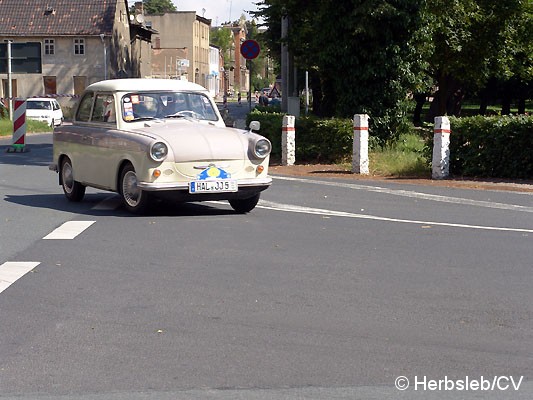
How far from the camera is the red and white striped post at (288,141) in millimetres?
22000

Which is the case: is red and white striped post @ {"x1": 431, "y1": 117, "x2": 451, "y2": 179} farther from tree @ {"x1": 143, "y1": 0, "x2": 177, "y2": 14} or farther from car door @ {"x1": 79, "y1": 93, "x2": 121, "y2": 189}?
tree @ {"x1": 143, "y1": 0, "x2": 177, "y2": 14}

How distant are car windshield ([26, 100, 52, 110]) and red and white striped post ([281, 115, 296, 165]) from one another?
28.6 meters

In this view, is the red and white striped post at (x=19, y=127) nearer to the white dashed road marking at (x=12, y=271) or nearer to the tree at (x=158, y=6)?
the white dashed road marking at (x=12, y=271)

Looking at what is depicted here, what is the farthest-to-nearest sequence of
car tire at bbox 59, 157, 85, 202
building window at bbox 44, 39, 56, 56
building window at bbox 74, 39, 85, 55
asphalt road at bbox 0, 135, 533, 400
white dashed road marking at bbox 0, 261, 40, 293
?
building window at bbox 44, 39, 56, 56
building window at bbox 74, 39, 85, 55
car tire at bbox 59, 157, 85, 202
white dashed road marking at bbox 0, 261, 40, 293
asphalt road at bbox 0, 135, 533, 400

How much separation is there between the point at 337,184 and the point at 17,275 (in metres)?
9.89

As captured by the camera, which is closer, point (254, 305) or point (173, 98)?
point (254, 305)

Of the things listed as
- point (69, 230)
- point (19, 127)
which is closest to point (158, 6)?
point (19, 127)

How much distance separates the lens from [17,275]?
27.8 ft

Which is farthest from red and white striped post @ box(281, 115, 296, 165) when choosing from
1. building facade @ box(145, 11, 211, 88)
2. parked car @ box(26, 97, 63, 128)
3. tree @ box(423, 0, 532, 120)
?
building facade @ box(145, 11, 211, 88)

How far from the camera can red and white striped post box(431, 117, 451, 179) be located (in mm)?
18703

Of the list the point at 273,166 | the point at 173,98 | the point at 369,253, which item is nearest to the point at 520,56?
the point at 273,166

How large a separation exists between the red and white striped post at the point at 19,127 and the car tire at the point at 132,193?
1343 centimetres

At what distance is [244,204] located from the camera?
1285 cm

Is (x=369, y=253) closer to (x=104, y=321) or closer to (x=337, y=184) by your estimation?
(x=104, y=321)
